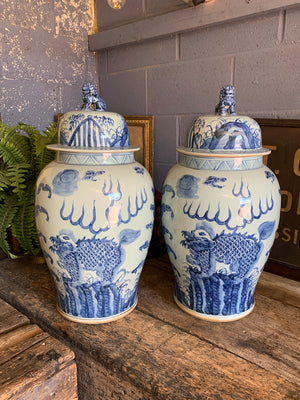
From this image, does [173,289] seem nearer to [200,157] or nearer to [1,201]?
[200,157]

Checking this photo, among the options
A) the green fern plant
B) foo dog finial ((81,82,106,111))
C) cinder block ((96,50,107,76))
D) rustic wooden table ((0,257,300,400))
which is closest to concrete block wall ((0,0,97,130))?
cinder block ((96,50,107,76))

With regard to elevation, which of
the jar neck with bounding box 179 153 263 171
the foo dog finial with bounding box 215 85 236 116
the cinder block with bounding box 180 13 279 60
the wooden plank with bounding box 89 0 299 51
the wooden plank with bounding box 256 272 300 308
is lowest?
the wooden plank with bounding box 256 272 300 308

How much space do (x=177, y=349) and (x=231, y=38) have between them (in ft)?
2.90

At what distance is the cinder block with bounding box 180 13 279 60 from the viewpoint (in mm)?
943

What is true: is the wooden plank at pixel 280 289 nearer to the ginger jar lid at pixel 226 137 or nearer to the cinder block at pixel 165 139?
the ginger jar lid at pixel 226 137

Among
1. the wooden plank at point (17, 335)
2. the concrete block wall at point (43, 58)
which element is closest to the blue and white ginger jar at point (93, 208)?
the wooden plank at point (17, 335)

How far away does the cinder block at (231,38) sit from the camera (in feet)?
3.10

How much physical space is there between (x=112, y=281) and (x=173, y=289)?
0.24 metres

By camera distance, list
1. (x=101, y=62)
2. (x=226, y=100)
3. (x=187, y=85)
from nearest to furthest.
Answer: (x=226, y=100)
(x=187, y=85)
(x=101, y=62)

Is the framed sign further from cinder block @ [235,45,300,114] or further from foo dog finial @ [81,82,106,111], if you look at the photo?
foo dog finial @ [81,82,106,111]

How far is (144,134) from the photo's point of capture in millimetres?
1252

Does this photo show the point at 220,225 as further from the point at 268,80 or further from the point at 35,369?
the point at 268,80

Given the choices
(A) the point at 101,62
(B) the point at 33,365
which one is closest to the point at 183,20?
(A) the point at 101,62

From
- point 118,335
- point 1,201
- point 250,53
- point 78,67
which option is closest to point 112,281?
point 118,335
